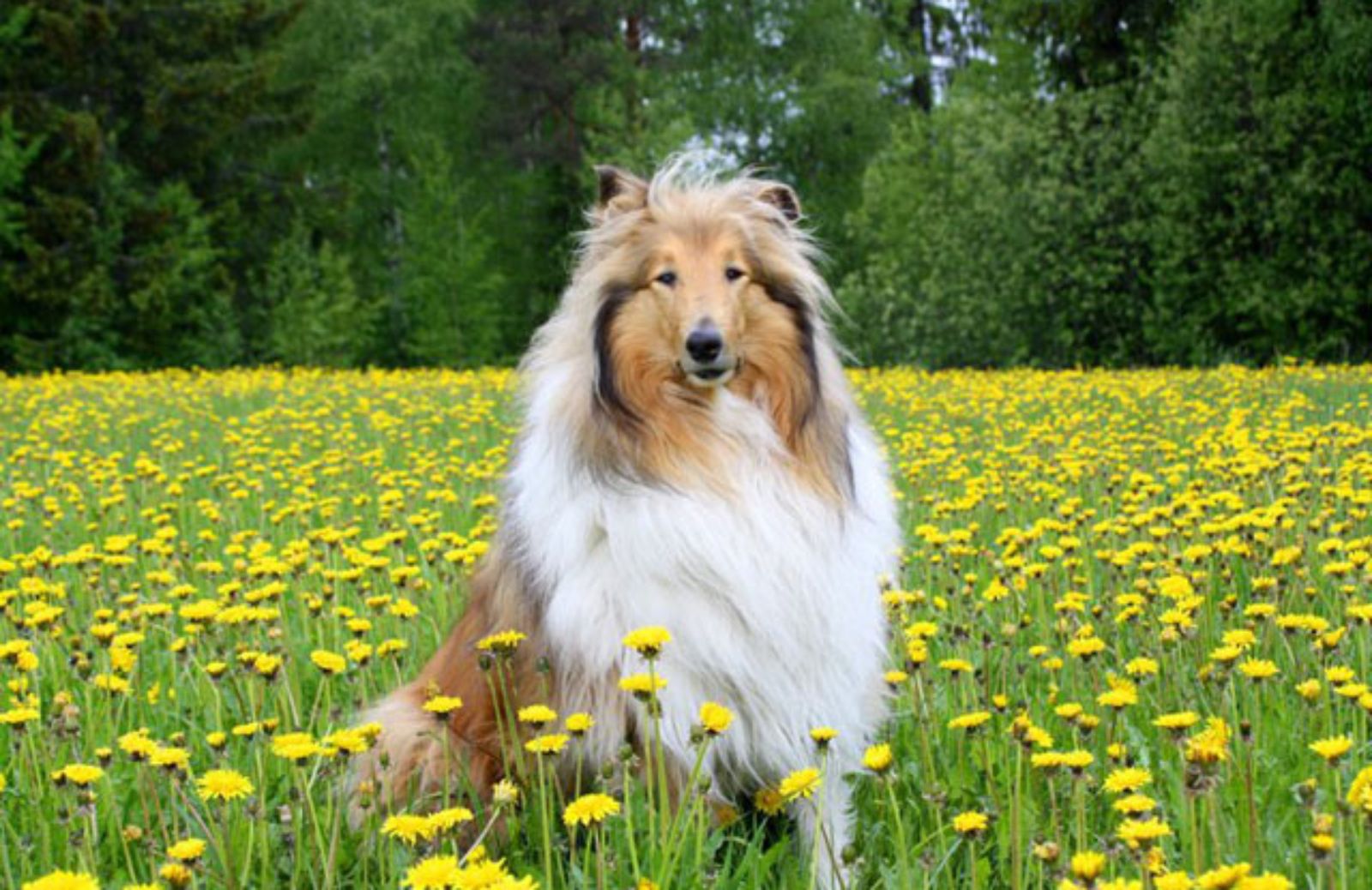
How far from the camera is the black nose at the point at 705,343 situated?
10.6ft

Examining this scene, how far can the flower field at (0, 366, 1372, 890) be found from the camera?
89.1 inches

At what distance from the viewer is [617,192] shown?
3.73m

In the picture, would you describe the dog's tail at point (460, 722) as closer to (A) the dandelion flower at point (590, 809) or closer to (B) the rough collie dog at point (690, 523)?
(B) the rough collie dog at point (690, 523)

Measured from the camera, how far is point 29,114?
82.3 feet

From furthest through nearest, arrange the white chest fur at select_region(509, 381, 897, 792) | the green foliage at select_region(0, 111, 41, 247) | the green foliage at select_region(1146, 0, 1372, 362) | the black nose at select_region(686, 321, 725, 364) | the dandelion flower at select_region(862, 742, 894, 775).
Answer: the green foliage at select_region(0, 111, 41, 247)
the green foliage at select_region(1146, 0, 1372, 362)
the black nose at select_region(686, 321, 725, 364)
the white chest fur at select_region(509, 381, 897, 792)
the dandelion flower at select_region(862, 742, 894, 775)

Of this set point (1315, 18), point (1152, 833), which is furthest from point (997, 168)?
point (1152, 833)

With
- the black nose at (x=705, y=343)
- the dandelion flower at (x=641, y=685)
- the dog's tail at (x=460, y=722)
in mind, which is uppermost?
the black nose at (x=705, y=343)

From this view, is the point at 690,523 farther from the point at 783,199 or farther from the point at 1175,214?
the point at 1175,214

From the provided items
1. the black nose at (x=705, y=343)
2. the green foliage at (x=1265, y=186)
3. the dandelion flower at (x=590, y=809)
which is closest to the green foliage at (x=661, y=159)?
the green foliage at (x=1265, y=186)

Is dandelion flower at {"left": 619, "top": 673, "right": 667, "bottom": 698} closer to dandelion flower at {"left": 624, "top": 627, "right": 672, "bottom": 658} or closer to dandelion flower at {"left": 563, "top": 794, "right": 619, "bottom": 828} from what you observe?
dandelion flower at {"left": 624, "top": 627, "right": 672, "bottom": 658}

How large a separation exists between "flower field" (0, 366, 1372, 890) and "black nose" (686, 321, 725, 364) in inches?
35.2

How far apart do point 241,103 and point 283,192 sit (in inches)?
107

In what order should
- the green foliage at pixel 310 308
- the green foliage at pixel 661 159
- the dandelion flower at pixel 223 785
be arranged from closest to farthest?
the dandelion flower at pixel 223 785, the green foliage at pixel 661 159, the green foliage at pixel 310 308

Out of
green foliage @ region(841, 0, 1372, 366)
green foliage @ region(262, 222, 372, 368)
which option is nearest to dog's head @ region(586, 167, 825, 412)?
green foliage @ region(841, 0, 1372, 366)
